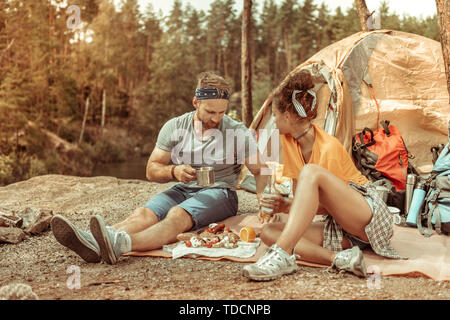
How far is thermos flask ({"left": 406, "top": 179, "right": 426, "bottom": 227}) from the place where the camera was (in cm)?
346

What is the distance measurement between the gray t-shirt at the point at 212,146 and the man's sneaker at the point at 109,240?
33.5 inches

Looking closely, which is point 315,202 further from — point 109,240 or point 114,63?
point 114,63

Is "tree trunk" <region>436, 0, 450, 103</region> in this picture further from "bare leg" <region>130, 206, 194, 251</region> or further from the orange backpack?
"bare leg" <region>130, 206, 194, 251</region>

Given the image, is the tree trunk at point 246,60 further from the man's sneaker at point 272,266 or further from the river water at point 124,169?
the river water at point 124,169

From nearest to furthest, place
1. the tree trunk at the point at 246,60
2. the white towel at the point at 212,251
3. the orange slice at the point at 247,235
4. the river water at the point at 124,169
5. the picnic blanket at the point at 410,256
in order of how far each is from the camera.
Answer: the picnic blanket at the point at 410,256, the white towel at the point at 212,251, the orange slice at the point at 247,235, the tree trunk at the point at 246,60, the river water at the point at 124,169

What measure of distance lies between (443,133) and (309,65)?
1.69m

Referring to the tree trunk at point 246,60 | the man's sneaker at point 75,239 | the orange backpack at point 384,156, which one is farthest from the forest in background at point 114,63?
the man's sneaker at point 75,239

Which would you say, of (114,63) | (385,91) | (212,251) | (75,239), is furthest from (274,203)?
(114,63)

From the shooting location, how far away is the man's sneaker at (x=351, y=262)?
2.22 meters

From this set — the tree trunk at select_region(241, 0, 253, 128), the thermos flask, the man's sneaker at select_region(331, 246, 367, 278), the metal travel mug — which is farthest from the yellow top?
the tree trunk at select_region(241, 0, 253, 128)

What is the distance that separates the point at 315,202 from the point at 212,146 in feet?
4.04

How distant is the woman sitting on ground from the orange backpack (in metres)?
1.65

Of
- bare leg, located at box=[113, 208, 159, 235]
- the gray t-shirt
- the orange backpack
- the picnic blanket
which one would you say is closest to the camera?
the picnic blanket
